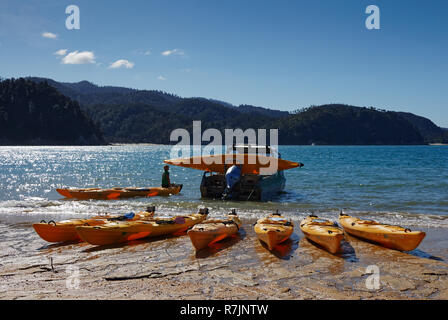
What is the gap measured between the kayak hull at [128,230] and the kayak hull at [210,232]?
1.11 metres

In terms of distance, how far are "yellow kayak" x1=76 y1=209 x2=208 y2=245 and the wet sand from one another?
Answer: 0.23 metres

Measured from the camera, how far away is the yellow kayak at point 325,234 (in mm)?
8461

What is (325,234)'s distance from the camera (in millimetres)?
8773

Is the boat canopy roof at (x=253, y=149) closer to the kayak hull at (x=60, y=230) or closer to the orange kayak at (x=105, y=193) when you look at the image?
the orange kayak at (x=105, y=193)

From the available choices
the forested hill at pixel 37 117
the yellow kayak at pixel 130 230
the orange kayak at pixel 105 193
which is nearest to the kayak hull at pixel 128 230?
the yellow kayak at pixel 130 230

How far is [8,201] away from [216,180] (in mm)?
9938

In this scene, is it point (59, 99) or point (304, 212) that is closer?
point (304, 212)

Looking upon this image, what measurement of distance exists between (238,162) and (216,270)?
37.8 feet

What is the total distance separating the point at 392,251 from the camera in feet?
28.8

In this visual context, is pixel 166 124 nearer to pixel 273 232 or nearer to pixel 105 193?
pixel 105 193

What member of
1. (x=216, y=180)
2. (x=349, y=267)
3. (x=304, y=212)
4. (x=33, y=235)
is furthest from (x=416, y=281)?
(x=216, y=180)

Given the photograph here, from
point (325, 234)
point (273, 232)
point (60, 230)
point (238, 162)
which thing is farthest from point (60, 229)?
point (238, 162)

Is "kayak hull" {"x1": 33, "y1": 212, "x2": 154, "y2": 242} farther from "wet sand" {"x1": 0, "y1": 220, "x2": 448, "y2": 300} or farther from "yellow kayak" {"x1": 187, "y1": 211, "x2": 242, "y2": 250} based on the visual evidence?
"yellow kayak" {"x1": 187, "y1": 211, "x2": 242, "y2": 250}
